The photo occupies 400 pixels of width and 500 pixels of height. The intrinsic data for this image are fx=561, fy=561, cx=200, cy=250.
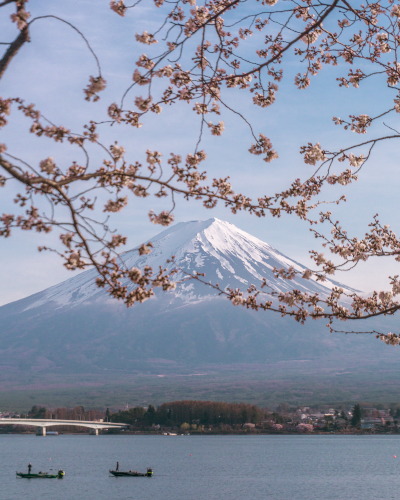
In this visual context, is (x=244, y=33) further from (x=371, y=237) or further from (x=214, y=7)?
(x=371, y=237)

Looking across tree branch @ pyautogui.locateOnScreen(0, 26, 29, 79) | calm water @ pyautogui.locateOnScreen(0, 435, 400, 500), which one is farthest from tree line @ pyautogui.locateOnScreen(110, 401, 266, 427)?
tree branch @ pyautogui.locateOnScreen(0, 26, 29, 79)

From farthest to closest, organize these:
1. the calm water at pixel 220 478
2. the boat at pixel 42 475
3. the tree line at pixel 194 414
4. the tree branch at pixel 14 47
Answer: the tree line at pixel 194 414, the boat at pixel 42 475, the calm water at pixel 220 478, the tree branch at pixel 14 47

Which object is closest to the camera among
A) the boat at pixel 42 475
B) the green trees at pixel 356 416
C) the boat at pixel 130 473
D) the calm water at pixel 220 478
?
the calm water at pixel 220 478

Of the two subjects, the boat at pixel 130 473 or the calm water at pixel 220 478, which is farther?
the boat at pixel 130 473

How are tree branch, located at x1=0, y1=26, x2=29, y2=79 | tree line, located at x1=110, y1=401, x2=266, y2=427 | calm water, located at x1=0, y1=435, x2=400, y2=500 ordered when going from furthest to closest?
1. tree line, located at x1=110, y1=401, x2=266, y2=427
2. calm water, located at x1=0, y1=435, x2=400, y2=500
3. tree branch, located at x1=0, y1=26, x2=29, y2=79

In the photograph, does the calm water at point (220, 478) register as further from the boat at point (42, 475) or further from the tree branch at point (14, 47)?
the tree branch at point (14, 47)

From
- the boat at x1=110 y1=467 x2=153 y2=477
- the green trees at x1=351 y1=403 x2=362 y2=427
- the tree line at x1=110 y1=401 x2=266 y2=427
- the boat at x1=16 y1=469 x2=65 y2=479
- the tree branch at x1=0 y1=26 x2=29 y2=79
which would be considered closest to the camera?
the tree branch at x1=0 y1=26 x2=29 y2=79

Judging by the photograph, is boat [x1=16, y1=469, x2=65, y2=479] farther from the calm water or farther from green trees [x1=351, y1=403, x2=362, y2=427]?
green trees [x1=351, y1=403, x2=362, y2=427]

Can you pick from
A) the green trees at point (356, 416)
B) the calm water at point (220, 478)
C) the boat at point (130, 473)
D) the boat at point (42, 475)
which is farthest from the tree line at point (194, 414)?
the boat at point (42, 475)

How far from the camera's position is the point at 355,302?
7047 mm

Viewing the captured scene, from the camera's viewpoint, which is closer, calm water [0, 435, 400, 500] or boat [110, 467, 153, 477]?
calm water [0, 435, 400, 500]

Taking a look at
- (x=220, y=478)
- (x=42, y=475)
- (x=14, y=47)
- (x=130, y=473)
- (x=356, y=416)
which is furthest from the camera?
(x=356, y=416)

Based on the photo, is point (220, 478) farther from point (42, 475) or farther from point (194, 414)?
point (194, 414)

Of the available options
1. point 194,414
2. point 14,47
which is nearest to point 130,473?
point 14,47
